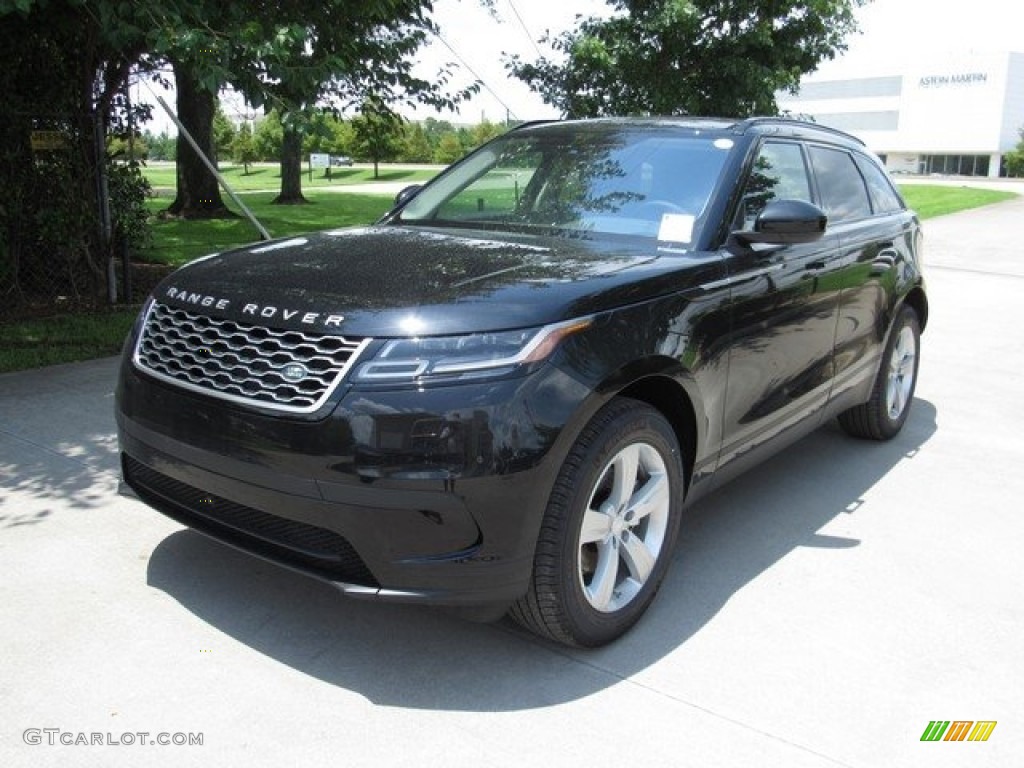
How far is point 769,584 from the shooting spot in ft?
12.4

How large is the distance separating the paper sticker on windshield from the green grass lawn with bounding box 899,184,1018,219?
76.8 feet

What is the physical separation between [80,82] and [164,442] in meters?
6.38

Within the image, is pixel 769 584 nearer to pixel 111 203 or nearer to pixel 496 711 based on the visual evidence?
pixel 496 711

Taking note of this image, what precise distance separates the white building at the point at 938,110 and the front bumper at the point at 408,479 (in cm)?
8910

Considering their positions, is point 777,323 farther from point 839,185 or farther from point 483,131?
point 483,131

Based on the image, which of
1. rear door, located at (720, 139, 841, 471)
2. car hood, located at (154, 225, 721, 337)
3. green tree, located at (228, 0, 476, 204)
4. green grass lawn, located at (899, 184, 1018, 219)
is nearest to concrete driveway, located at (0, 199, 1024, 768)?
rear door, located at (720, 139, 841, 471)

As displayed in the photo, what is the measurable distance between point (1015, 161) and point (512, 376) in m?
91.8

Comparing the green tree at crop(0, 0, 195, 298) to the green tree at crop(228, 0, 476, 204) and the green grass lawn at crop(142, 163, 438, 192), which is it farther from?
the green grass lawn at crop(142, 163, 438, 192)

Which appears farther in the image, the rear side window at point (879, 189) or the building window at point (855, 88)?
the building window at point (855, 88)

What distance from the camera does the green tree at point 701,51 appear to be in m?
13.6

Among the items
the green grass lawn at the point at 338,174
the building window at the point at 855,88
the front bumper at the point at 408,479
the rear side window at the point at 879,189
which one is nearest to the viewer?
the front bumper at the point at 408,479

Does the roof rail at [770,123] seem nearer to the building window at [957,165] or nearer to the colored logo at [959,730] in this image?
the colored logo at [959,730]

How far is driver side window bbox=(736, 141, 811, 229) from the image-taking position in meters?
4.00

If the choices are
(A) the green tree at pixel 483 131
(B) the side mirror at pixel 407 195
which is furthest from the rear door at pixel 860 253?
(A) the green tree at pixel 483 131
